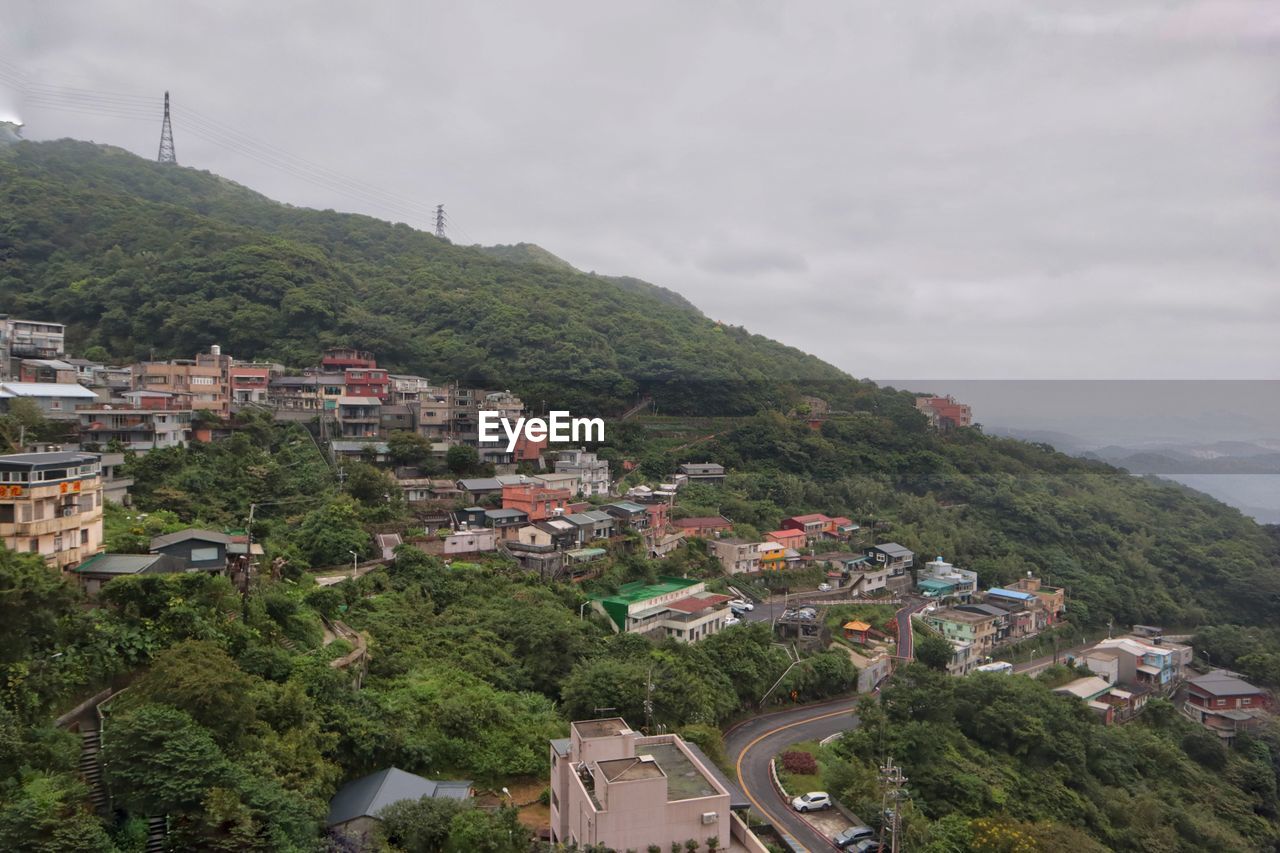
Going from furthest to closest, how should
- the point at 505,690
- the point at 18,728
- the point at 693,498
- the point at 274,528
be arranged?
the point at 693,498 < the point at 274,528 < the point at 505,690 < the point at 18,728

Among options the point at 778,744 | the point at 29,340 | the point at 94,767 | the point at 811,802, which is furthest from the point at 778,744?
the point at 29,340

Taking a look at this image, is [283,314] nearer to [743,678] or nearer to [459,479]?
[459,479]

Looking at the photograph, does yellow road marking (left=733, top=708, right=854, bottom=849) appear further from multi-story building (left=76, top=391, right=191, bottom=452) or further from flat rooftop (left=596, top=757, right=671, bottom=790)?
multi-story building (left=76, top=391, right=191, bottom=452)

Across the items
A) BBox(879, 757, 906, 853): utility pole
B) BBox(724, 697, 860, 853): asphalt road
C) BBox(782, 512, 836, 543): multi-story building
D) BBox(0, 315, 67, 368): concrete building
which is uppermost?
BBox(0, 315, 67, 368): concrete building

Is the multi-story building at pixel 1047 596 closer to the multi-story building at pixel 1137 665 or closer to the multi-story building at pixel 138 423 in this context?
the multi-story building at pixel 1137 665

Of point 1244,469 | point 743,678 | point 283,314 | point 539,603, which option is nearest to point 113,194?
point 283,314

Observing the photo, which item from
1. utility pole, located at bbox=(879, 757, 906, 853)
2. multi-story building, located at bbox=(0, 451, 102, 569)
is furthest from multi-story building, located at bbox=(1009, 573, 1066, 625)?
multi-story building, located at bbox=(0, 451, 102, 569)

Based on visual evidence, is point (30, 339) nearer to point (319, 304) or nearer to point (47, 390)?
point (47, 390)

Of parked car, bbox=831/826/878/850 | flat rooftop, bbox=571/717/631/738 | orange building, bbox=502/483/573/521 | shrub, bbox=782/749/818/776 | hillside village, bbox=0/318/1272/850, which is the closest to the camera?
flat rooftop, bbox=571/717/631/738
